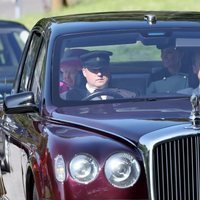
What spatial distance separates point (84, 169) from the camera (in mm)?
6859

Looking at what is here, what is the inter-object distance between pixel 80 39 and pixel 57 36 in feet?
0.55

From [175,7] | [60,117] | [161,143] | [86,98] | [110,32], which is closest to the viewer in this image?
[161,143]

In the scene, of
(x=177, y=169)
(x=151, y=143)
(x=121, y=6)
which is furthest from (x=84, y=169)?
(x=121, y=6)

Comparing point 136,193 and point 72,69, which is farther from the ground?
point 72,69

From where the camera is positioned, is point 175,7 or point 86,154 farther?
point 175,7

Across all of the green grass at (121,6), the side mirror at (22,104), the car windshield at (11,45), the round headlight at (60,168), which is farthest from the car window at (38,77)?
the green grass at (121,6)

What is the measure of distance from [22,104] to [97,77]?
0.58 meters

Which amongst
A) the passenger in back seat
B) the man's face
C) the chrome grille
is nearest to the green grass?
the passenger in back seat

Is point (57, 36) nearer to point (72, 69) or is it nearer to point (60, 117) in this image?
point (72, 69)

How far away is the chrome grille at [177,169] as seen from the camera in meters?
6.83

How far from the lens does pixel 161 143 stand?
682cm

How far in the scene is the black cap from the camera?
8375 mm

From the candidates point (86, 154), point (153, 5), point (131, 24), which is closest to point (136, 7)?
point (153, 5)

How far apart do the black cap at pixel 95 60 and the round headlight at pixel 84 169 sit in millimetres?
1577
